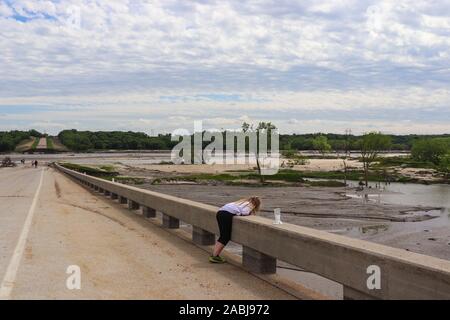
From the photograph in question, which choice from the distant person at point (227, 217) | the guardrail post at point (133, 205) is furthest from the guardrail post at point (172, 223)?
the guardrail post at point (133, 205)

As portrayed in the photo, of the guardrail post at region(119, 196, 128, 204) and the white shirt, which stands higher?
the white shirt

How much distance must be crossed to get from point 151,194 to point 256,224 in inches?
312

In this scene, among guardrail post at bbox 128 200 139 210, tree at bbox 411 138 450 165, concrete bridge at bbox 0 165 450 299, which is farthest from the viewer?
tree at bbox 411 138 450 165

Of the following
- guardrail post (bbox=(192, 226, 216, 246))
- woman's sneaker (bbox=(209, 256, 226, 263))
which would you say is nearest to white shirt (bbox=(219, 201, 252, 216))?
woman's sneaker (bbox=(209, 256, 226, 263))

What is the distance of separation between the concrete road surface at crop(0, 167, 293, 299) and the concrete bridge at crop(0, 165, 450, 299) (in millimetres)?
14

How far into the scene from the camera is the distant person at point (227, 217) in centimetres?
945

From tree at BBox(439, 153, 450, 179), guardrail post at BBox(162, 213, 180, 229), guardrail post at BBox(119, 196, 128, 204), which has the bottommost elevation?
tree at BBox(439, 153, 450, 179)

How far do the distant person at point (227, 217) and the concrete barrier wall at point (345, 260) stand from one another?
0.12m

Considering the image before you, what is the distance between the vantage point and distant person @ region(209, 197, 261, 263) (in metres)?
9.45

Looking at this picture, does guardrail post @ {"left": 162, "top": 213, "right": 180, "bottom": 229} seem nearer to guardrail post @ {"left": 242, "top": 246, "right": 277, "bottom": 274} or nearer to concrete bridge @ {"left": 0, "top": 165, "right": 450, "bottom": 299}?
concrete bridge @ {"left": 0, "top": 165, "right": 450, "bottom": 299}

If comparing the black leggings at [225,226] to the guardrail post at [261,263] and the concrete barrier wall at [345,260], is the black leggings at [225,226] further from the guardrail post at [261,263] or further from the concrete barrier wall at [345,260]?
the guardrail post at [261,263]

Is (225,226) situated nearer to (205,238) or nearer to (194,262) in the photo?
(194,262)
